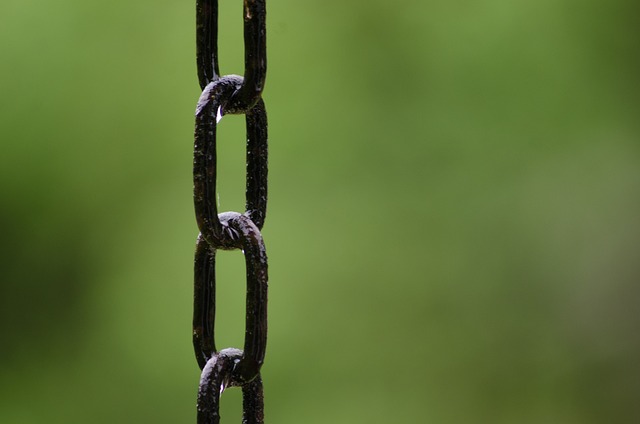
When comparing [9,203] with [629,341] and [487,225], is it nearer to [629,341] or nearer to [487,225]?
[487,225]

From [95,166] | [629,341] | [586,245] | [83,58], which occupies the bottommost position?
[629,341]

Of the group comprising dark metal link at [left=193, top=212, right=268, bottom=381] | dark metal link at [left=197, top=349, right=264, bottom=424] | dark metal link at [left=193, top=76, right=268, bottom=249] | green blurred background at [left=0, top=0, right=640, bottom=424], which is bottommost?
dark metal link at [left=197, top=349, right=264, bottom=424]

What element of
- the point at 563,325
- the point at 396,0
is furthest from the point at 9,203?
the point at 563,325

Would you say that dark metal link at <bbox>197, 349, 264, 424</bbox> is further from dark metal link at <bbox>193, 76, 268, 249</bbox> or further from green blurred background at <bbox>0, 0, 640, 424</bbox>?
green blurred background at <bbox>0, 0, 640, 424</bbox>

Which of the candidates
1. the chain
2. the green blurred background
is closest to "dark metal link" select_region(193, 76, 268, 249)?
the chain

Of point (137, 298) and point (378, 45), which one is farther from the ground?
point (378, 45)

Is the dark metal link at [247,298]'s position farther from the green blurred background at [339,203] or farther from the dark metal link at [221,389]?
the green blurred background at [339,203]

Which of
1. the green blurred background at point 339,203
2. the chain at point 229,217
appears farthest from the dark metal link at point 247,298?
the green blurred background at point 339,203
